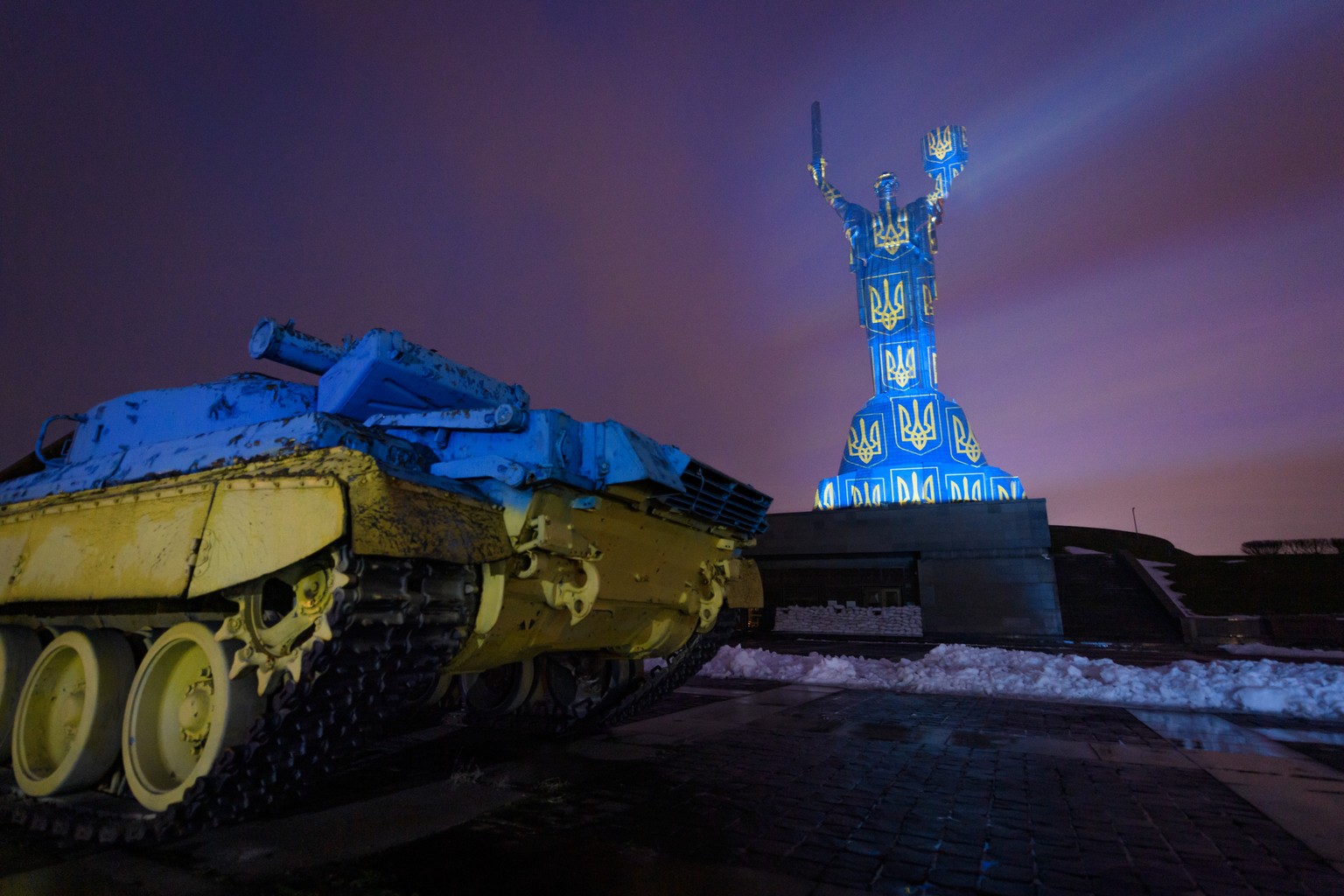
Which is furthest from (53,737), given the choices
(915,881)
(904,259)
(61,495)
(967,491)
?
(904,259)

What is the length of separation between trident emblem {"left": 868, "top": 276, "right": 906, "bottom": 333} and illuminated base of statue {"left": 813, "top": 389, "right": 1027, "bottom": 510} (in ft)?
7.93

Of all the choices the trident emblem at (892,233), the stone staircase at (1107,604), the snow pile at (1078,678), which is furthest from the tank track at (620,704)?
the trident emblem at (892,233)

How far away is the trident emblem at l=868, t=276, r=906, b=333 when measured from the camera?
2205cm

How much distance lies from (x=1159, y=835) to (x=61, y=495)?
6295 mm

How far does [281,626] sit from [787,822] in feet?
8.57

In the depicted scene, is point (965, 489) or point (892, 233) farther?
point (892, 233)

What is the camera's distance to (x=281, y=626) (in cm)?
312

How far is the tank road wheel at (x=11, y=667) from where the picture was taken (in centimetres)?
433

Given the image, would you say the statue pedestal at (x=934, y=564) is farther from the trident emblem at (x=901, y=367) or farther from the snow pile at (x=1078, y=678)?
the snow pile at (x=1078, y=678)

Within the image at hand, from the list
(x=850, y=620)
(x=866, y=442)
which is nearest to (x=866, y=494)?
(x=866, y=442)

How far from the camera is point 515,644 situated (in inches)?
157

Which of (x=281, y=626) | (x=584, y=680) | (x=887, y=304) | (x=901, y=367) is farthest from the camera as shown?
(x=887, y=304)

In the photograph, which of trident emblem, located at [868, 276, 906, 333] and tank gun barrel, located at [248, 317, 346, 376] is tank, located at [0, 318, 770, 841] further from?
trident emblem, located at [868, 276, 906, 333]

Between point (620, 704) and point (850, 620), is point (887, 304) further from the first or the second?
point (620, 704)
